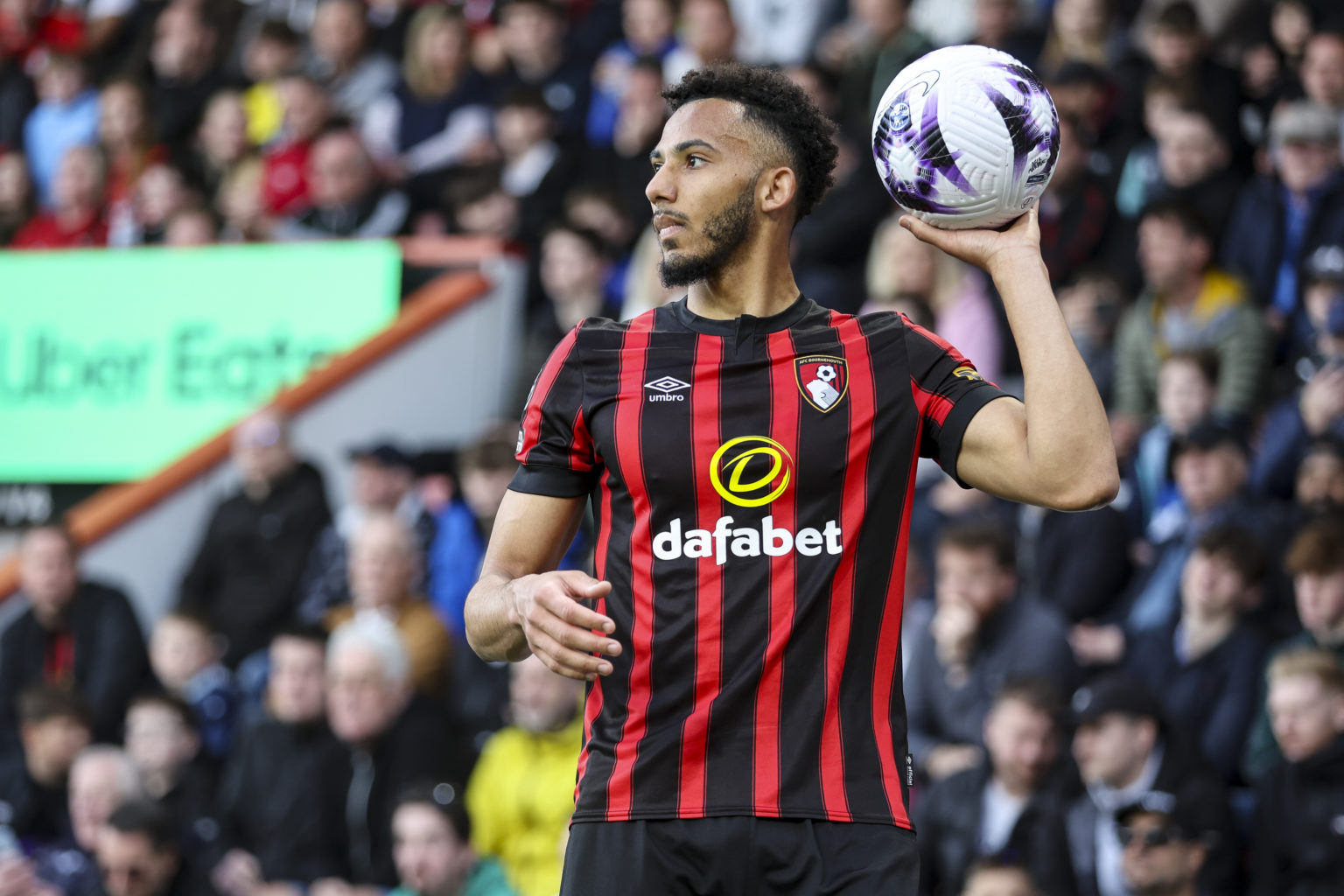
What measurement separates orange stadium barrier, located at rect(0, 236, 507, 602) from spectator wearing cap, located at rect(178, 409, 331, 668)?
0.36 m

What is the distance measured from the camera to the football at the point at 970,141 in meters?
3.47

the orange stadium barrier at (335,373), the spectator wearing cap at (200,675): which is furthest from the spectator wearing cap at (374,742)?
the orange stadium barrier at (335,373)

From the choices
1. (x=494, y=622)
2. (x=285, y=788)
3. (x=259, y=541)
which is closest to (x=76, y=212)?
(x=259, y=541)

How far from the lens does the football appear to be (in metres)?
3.47

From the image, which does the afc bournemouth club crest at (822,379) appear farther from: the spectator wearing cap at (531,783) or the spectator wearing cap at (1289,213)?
the spectator wearing cap at (1289,213)

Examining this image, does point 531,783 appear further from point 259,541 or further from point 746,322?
point 746,322

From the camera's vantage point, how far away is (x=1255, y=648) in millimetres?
7066

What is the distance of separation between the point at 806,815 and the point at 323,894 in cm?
480

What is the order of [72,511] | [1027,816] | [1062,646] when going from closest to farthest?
[1027,816]
[1062,646]
[72,511]

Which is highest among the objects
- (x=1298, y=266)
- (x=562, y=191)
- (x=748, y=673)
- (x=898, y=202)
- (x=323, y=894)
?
(x=562, y=191)

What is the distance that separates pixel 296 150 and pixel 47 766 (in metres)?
4.81

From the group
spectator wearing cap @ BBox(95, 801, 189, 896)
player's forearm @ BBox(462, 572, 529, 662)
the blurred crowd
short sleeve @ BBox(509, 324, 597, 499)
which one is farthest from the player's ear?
spectator wearing cap @ BBox(95, 801, 189, 896)

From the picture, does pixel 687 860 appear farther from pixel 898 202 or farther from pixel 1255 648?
pixel 1255 648

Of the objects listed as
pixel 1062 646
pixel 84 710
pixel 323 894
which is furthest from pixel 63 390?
pixel 1062 646
